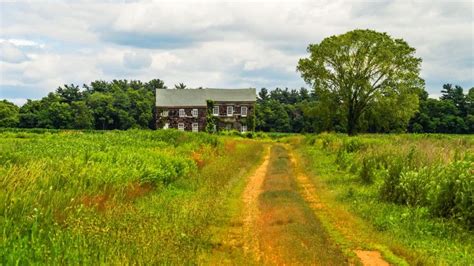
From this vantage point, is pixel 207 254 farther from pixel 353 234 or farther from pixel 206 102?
pixel 206 102

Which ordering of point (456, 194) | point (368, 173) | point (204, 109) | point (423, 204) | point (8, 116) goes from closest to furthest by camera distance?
point (456, 194) < point (423, 204) < point (368, 173) < point (204, 109) < point (8, 116)

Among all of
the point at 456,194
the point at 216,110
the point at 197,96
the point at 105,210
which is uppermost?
the point at 197,96

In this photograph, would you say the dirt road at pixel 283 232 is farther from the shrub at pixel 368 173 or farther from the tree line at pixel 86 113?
the tree line at pixel 86 113

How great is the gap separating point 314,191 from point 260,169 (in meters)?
8.40

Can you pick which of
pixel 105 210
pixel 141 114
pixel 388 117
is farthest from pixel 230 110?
pixel 105 210

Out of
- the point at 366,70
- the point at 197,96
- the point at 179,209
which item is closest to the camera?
the point at 179,209

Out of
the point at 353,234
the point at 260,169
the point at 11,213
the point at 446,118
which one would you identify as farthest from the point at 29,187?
the point at 446,118

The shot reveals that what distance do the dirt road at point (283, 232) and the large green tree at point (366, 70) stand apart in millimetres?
41311

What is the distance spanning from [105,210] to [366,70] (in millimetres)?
50656

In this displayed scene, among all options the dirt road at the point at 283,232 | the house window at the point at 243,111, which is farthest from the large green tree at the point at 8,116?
the dirt road at the point at 283,232

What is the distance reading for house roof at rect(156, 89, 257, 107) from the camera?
288ft

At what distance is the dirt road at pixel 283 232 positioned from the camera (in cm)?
1064

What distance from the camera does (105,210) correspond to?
1328 cm

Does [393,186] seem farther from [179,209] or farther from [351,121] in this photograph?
[351,121]
